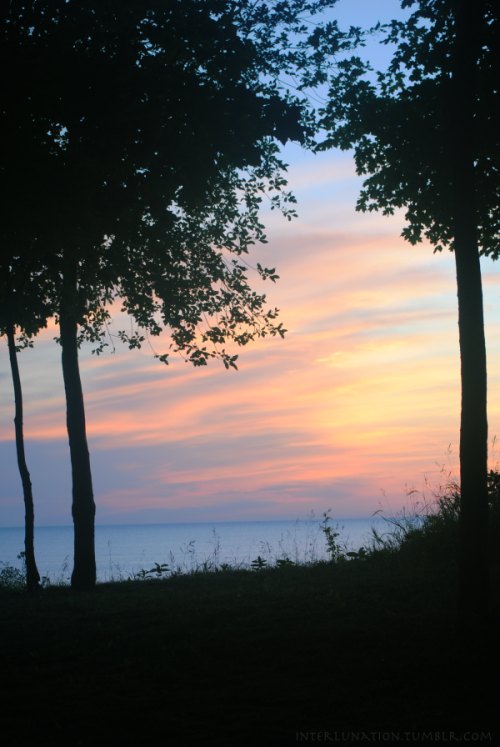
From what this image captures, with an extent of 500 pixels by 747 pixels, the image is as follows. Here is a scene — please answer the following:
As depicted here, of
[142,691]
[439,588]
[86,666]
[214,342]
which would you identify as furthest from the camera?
[214,342]

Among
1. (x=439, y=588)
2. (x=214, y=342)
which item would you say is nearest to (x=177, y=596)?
(x=439, y=588)

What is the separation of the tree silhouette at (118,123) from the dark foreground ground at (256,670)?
4.95 meters

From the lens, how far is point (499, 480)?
34.6 ft

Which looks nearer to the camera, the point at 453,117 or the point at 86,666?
Answer: the point at 86,666

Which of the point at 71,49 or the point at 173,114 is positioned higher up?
the point at 71,49

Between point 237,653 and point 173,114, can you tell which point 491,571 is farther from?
point 173,114

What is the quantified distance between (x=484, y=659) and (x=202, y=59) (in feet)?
34.7

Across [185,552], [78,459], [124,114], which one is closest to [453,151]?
[124,114]

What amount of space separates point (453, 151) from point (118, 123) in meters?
5.32

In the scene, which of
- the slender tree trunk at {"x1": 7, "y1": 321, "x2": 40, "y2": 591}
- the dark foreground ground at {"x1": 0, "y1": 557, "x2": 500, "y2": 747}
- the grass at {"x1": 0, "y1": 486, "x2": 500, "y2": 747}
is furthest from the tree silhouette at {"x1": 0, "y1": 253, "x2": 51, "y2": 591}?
the dark foreground ground at {"x1": 0, "y1": 557, "x2": 500, "y2": 747}

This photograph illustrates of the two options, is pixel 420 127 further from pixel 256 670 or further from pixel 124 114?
pixel 256 670

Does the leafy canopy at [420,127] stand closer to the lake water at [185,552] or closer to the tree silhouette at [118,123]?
the tree silhouette at [118,123]

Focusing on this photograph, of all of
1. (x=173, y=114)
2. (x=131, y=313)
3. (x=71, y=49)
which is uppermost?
(x=71, y=49)

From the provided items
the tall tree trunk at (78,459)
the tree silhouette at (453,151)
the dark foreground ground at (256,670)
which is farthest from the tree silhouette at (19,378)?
the tree silhouette at (453,151)
